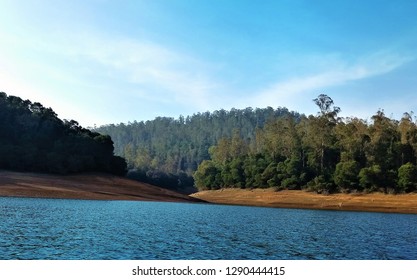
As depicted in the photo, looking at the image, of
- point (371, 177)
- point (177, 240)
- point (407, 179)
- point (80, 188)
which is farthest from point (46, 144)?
point (177, 240)

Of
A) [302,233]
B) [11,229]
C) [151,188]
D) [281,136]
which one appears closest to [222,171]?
[281,136]

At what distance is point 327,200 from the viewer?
127m

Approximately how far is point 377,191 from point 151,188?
210 feet

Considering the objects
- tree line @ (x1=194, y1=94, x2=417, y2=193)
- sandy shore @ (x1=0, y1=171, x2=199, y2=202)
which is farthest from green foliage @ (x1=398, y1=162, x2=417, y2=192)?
sandy shore @ (x1=0, y1=171, x2=199, y2=202)

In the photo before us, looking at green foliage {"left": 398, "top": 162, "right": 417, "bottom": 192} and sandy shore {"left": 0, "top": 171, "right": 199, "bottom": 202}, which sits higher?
green foliage {"left": 398, "top": 162, "right": 417, "bottom": 192}

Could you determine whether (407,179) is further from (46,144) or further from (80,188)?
(46,144)

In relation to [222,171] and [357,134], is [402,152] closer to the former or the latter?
[357,134]

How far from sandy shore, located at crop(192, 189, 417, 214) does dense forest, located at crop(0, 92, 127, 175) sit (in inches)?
1582

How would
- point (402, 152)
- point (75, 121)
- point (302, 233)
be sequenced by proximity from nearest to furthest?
point (302, 233)
point (402, 152)
point (75, 121)

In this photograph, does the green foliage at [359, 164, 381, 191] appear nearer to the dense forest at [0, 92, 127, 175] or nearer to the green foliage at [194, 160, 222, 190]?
the green foliage at [194, 160, 222, 190]

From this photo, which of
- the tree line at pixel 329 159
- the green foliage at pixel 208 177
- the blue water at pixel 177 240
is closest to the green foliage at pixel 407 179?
the tree line at pixel 329 159

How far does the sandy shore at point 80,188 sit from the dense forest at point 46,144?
18.5 feet

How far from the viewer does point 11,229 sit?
4081 cm

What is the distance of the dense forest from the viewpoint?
124438 mm
